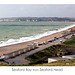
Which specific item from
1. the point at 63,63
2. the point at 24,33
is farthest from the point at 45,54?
the point at 24,33

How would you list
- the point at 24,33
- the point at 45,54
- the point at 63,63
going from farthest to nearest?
the point at 24,33 → the point at 45,54 → the point at 63,63

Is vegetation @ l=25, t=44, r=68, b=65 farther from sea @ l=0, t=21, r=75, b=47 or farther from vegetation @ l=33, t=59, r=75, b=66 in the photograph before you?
sea @ l=0, t=21, r=75, b=47

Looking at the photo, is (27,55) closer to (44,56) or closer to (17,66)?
(44,56)

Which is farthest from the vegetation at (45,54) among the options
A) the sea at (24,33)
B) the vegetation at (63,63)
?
the sea at (24,33)

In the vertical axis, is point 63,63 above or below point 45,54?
below

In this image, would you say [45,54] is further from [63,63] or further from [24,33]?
[24,33]

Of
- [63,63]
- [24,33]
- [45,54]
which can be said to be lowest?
[24,33]

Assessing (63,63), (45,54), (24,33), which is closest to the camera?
(63,63)

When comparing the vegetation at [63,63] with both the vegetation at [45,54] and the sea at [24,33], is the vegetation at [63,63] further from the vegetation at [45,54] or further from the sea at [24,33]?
the sea at [24,33]

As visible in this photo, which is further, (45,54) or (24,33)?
(24,33)

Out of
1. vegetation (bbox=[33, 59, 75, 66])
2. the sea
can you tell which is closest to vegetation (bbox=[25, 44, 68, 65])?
vegetation (bbox=[33, 59, 75, 66])

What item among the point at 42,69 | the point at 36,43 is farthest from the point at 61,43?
the point at 42,69

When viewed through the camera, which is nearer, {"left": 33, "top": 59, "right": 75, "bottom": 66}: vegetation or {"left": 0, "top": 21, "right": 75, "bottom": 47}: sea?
{"left": 33, "top": 59, "right": 75, "bottom": 66}: vegetation
